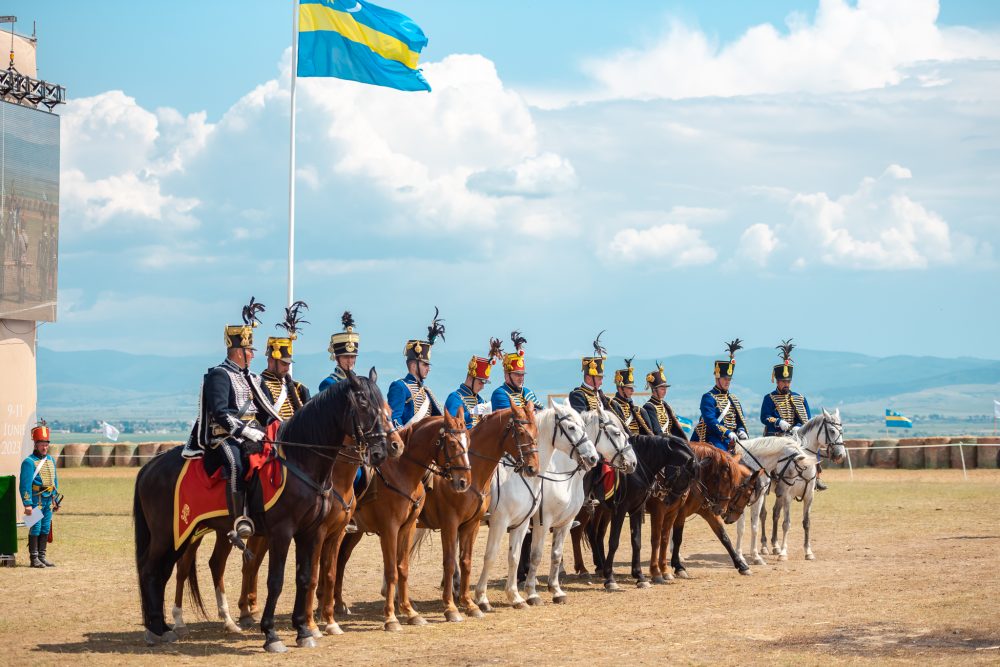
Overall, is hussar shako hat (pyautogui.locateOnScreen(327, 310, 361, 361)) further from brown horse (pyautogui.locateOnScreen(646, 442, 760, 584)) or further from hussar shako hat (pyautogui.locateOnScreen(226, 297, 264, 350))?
brown horse (pyautogui.locateOnScreen(646, 442, 760, 584))

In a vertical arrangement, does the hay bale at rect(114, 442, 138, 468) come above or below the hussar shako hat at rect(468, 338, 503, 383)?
below

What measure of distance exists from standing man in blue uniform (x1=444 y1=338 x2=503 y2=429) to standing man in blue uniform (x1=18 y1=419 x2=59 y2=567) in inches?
278

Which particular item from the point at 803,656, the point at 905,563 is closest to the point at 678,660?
the point at 803,656

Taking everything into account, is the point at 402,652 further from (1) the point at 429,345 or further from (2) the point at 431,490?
(1) the point at 429,345

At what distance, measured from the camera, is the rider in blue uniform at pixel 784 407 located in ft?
73.4

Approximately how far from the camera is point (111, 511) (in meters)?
29.9

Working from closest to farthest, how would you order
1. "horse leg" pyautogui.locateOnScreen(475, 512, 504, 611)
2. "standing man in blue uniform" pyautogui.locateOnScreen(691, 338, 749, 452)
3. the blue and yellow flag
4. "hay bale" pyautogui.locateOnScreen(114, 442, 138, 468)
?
"horse leg" pyautogui.locateOnScreen(475, 512, 504, 611), "standing man in blue uniform" pyautogui.locateOnScreen(691, 338, 749, 452), the blue and yellow flag, "hay bale" pyautogui.locateOnScreen(114, 442, 138, 468)

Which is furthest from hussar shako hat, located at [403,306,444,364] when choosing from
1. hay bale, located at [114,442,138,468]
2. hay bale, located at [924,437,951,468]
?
hay bale, located at [114,442,138,468]

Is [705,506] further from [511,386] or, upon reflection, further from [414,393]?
[414,393]

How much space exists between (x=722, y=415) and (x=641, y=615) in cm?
660

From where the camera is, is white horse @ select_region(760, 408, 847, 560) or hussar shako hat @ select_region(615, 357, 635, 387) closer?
hussar shako hat @ select_region(615, 357, 635, 387)

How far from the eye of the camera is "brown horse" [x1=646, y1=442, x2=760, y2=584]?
1791cm

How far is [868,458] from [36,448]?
3470cm

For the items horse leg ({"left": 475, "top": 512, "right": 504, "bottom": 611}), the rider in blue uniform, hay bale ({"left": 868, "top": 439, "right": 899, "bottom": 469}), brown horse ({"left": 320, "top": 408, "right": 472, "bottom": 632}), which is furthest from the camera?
hay bale ({"left": 868, "top": 439, "right": 899, "bottom": 469})
